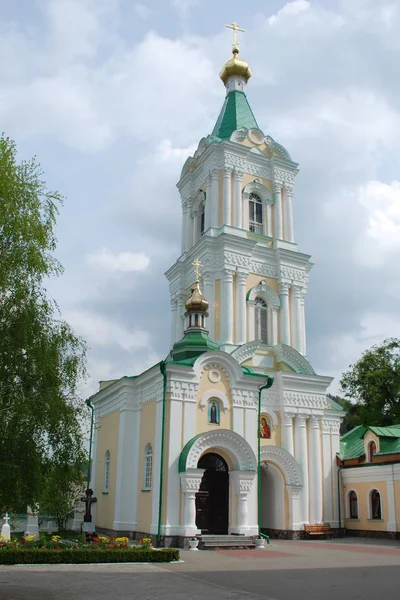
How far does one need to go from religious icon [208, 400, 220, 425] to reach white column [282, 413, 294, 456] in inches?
193

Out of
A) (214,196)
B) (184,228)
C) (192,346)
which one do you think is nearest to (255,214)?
(214,196)

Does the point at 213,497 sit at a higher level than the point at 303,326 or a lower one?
lower

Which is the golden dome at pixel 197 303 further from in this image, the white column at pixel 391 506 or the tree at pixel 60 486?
the tree at pixel 60 486

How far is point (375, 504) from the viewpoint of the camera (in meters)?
25.1

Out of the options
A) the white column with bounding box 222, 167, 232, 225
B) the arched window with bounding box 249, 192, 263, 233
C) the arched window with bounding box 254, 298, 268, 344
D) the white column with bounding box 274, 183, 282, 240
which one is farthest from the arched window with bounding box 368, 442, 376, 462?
the white column with bounding box 222, 167, 232, 225

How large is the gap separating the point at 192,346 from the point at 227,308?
150 inches

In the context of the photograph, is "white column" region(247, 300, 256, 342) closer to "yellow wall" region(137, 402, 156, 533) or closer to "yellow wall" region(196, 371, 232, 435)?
"yellow wall" region(196, 371, 232, 435)

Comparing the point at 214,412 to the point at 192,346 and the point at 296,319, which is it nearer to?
the point at 192,346

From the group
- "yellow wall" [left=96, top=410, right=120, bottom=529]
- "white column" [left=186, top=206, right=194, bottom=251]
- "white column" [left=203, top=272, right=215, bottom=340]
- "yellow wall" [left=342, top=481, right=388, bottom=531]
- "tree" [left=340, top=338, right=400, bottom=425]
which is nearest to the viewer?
"yellow wall" [left=96, top=410, right=120, bottom=529]

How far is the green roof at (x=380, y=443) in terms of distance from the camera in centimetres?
2558

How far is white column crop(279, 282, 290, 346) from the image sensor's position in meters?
27.8

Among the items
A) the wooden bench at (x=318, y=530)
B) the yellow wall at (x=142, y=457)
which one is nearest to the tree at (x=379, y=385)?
the wooden bench at (x=318, y=530)

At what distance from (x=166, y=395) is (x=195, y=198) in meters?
14.1

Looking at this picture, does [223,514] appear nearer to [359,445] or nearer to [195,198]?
[359,445]
